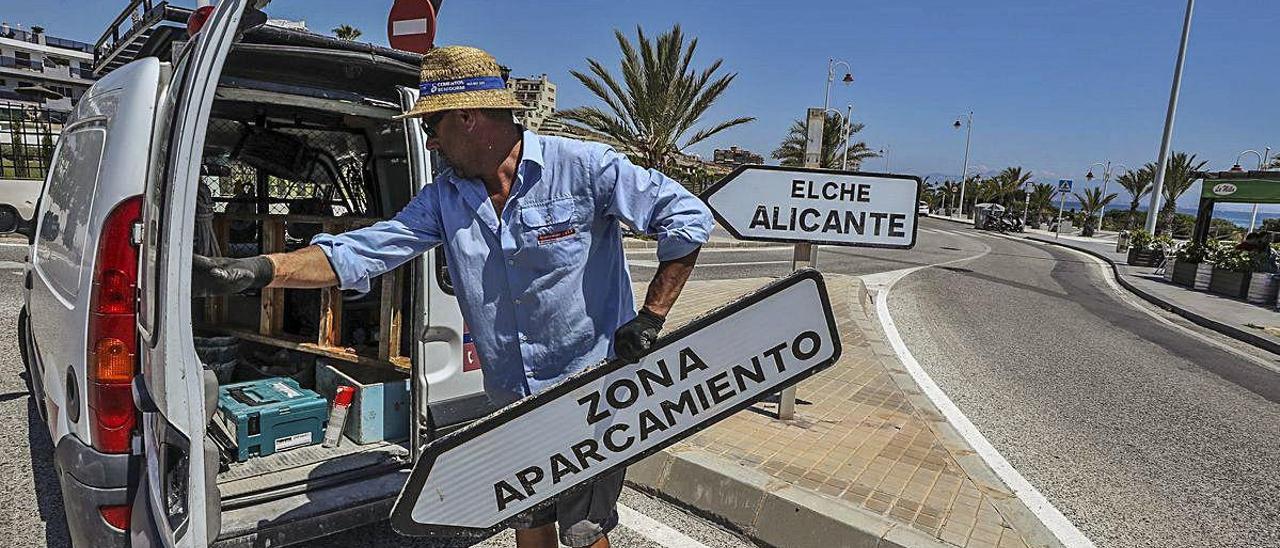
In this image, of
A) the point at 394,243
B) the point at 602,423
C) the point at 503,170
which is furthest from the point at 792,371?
the point at 394,243

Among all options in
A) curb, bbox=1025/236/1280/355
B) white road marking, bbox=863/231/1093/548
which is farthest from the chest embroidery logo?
curb, bbox=1025/236/1280/355

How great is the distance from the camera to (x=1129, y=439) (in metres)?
4.92

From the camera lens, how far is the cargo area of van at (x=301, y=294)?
286cm

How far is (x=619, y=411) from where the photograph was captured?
196 centimetres

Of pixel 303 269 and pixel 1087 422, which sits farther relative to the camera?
pixel 1087 422

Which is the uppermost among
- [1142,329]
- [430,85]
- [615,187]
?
[430,85]

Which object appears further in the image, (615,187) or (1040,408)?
(1040,408)

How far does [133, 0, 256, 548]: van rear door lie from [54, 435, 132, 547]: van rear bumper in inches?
5.5

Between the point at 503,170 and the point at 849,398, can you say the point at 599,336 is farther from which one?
the point at 849,398

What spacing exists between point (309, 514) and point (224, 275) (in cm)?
103

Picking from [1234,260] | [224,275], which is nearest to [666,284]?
[224,275]

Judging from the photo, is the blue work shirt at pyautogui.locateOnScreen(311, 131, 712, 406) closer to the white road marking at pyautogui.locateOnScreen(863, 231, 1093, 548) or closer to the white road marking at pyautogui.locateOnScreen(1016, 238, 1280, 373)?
the white road marking at pyautogui.locateOnScreen(863, 231, 1093, 548)

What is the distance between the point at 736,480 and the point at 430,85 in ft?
Answer: 7.61

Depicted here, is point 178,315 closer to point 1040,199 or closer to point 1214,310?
point 1214,310
